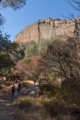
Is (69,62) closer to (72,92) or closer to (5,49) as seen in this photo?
(72,92)

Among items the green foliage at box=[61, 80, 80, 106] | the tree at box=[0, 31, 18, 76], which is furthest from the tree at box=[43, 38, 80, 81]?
the tree at box=[0, 31, 18, 76]

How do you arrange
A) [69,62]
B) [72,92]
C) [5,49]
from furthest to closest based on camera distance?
[5,49]
[72,92]
[69,62]

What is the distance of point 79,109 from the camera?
18.6 metres

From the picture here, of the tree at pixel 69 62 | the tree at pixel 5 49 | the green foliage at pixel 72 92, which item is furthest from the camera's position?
the tree at pixel 5 49

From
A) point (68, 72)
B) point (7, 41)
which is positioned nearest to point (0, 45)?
point (7, 41)

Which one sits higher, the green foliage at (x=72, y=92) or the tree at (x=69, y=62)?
the tree at (x=69, y=62)

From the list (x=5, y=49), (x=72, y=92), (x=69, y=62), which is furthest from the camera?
(x=5, y=49)

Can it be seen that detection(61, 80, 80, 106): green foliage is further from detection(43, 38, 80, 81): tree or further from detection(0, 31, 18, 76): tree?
detection(0, 31, 18, 76): tree

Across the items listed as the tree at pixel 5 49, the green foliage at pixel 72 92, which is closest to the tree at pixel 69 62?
the green foliage at pixel 72 92

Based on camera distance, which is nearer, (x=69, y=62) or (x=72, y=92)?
(x=69, y=62)

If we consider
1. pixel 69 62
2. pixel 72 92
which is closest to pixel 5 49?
pixel 72 92

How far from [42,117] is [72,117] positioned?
153 cm

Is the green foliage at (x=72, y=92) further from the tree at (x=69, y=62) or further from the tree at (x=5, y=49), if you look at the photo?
the tree at (x=5, y=49)

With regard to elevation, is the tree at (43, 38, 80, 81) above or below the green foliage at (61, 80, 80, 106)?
above
